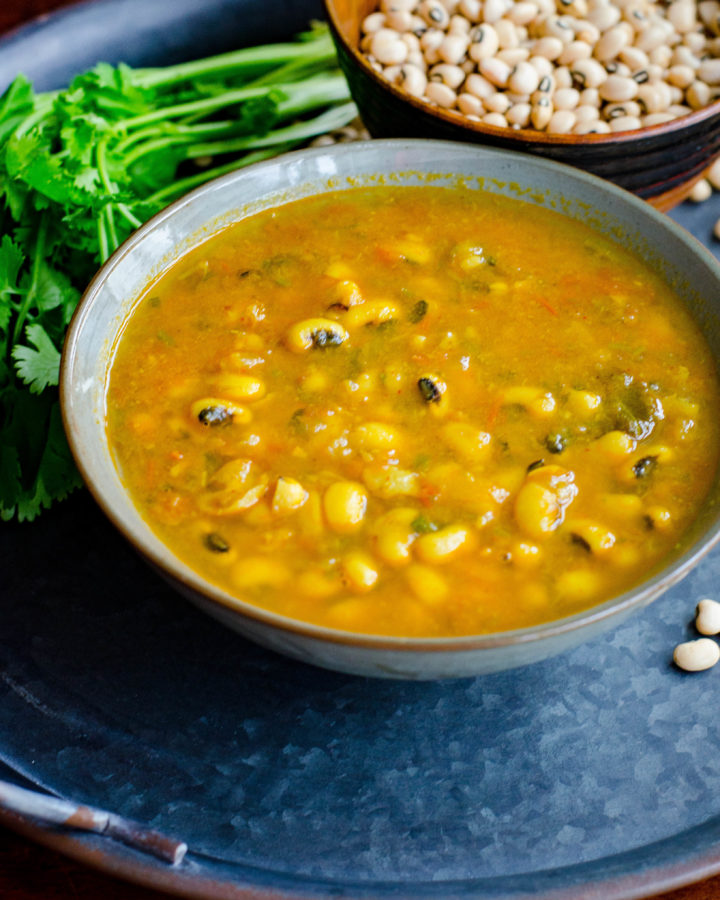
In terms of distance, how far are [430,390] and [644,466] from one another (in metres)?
0.47

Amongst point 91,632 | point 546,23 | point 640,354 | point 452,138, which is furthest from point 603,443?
point 546,23

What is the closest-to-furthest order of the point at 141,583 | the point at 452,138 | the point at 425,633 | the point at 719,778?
1. the point at 425,633
2. the point at 719,778
3. the point at 141,583
4. the point at 452,138

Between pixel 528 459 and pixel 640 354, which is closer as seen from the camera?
pixel 528 459

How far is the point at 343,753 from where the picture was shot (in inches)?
79.5

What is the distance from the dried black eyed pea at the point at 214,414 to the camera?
205 centimetres

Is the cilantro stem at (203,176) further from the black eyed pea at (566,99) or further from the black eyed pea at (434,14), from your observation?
the black eyed pea at (566,99)

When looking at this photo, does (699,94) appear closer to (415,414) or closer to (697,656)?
(415,414)

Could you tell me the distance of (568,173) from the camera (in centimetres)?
243

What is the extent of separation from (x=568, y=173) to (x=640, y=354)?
53 centimetres

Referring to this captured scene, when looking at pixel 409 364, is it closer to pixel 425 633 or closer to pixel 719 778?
pixel 425 633

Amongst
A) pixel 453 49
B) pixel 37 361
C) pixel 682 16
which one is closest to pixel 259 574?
pixel 37 361

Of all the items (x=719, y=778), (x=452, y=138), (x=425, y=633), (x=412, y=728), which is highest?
(x=452, y=138)

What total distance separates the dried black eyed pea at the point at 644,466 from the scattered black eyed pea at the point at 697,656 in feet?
1.40

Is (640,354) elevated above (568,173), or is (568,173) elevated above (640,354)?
(568,173)
